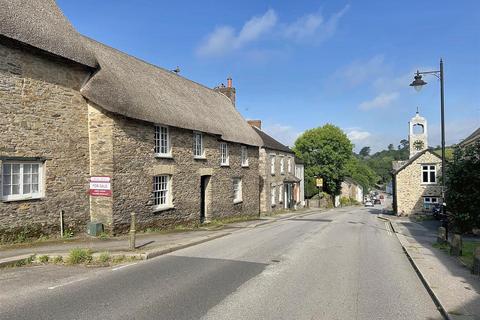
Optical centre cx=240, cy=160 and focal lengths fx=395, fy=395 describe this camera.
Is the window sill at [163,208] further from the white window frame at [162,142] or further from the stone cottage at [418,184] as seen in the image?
the stone cottage at [418,184]

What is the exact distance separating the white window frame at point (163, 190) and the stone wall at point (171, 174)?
0.72 ft

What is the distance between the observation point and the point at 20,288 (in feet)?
24.2

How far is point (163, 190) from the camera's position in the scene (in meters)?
17.9

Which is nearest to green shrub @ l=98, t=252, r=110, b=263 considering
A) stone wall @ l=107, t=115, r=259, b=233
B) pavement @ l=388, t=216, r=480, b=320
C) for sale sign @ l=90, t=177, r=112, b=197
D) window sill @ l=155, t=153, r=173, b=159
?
for sale sign @ l=90, t=177, r=112, b=197

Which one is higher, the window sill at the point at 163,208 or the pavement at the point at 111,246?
the window sill at the point at 163,208

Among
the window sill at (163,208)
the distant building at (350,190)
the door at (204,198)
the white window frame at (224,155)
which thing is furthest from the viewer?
the distant building at (350,190)

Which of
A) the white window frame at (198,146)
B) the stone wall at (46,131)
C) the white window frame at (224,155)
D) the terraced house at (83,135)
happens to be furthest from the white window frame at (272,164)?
the stone wall at (46,131)

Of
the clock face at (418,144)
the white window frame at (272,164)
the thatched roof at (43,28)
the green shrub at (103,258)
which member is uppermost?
the thatched roof at (43,28)

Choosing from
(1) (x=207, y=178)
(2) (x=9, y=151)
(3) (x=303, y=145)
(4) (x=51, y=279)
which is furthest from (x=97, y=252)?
(3) (x=303, y=145)

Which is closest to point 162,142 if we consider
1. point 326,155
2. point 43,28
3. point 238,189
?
point 43,28

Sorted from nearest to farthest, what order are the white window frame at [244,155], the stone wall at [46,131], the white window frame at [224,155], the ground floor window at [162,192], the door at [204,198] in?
the stone wall at [46,131], the ground floor window at [162,192], the door at [204,198], the white window frame at [224,155], the white window frame at [244,155]

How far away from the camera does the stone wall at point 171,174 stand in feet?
49.1

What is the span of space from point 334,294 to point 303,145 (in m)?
58.3

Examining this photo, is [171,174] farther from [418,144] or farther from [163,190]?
[418,144]
